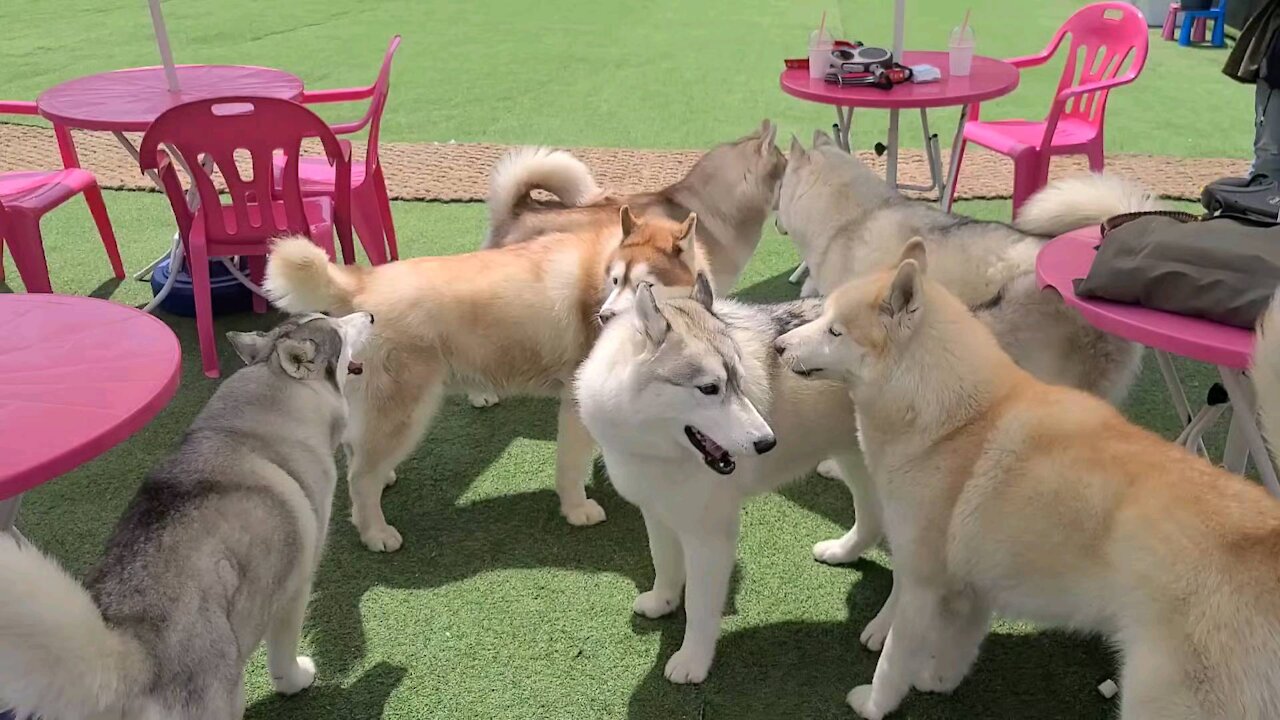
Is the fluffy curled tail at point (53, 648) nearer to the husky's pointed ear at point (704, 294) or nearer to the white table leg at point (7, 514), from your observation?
the white table leg at point (7, 514)

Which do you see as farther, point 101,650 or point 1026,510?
point 1026,510

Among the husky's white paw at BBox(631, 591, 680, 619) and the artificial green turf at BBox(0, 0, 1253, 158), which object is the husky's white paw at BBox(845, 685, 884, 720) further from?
the artificial green turf at BBox(0, 0, 1253, 158)

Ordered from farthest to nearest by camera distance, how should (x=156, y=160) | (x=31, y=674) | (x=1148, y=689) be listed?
(x=156, y=160) → (x=1148, y=689) → (x=31, y=674)

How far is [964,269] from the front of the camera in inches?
130

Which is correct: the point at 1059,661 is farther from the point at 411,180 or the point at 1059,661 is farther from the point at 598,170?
→ the point at 411,180

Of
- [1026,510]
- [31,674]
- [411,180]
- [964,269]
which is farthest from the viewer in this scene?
[411,180]

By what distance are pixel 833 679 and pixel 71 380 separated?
83.8 inches

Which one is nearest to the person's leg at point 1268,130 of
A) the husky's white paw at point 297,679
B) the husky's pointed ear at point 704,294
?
the husky's pointed ear at point 704,294

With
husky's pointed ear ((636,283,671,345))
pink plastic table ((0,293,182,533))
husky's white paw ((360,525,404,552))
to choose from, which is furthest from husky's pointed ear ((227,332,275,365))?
husky's pointed ear ((636,283,671,345))

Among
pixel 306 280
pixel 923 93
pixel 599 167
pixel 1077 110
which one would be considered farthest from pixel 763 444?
pixel 599 167

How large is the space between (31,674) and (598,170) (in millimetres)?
5824

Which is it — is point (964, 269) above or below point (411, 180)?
above

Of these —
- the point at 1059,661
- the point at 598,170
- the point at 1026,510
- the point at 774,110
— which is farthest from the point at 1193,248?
the point at 774,110

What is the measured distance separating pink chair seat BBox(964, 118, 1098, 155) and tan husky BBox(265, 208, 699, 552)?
9.29 feet
